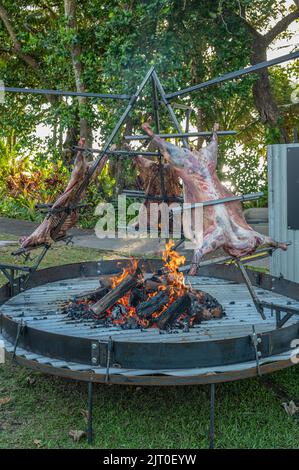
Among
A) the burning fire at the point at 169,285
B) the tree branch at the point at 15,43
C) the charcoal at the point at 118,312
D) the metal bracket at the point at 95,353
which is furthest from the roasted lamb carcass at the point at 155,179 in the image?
the tree branch at the point at 15,43

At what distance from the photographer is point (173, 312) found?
4.30m

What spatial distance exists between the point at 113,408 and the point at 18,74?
1187cm

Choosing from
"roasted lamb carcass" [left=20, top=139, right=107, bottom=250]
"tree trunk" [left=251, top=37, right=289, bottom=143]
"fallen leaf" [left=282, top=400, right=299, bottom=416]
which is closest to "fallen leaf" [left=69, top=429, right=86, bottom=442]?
"fallen leaf" [left=282, top=400, right=299, bottom=416]

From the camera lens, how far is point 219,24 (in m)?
10.2

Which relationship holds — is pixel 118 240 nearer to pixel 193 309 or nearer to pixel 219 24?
pixel 219 24

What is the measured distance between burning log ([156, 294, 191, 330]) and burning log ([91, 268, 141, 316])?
1.29 feet

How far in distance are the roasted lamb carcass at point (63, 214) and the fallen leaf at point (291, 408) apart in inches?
89.0

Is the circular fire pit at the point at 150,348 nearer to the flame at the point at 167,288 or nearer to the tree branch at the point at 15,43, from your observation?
the flame at the point at 167,288

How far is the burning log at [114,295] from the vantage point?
447 centimetres

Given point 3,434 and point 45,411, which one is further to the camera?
point 45,411

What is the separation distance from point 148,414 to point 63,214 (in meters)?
1.79

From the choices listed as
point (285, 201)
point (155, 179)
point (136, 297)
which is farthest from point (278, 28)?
point (136, 297)

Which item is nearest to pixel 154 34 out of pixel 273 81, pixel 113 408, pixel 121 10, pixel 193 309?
pixel 121 10

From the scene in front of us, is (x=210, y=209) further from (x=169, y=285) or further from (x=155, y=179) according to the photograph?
(x=155, y=179)
